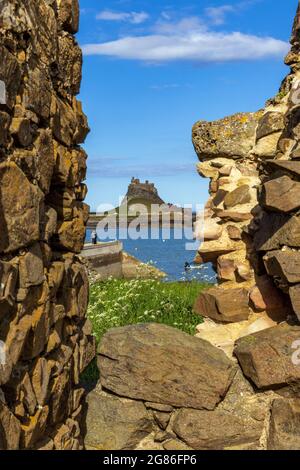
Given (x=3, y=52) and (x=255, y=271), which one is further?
(x=255, y=271)

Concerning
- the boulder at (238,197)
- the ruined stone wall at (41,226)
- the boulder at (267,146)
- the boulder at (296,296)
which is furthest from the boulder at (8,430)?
the boulder at (267,146)

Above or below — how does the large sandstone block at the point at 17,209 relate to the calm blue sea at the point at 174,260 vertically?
above

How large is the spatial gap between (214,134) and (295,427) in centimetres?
367

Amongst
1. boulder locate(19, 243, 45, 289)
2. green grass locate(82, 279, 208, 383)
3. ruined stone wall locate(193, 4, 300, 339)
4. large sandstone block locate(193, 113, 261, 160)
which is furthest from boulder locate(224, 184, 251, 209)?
boulder locate(19, 243, 45, 289)

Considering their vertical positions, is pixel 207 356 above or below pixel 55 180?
below

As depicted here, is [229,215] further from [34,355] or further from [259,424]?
[34,355]

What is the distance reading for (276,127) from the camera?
21.6 ft

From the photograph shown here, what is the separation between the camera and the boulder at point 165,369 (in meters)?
5.21

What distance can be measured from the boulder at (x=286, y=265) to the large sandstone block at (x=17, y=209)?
2.49 meters

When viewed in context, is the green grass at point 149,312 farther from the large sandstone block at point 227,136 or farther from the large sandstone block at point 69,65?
the large sandstone block at point 69,65

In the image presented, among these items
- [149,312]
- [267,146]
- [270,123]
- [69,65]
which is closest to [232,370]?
[267,146]

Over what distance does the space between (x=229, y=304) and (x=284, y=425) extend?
4.95ft

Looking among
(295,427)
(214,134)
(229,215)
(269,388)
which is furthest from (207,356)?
(214,134)

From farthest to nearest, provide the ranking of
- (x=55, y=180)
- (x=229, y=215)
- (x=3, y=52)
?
(x=229, y=215), (x=55, y=180), (x=3, y=52)
